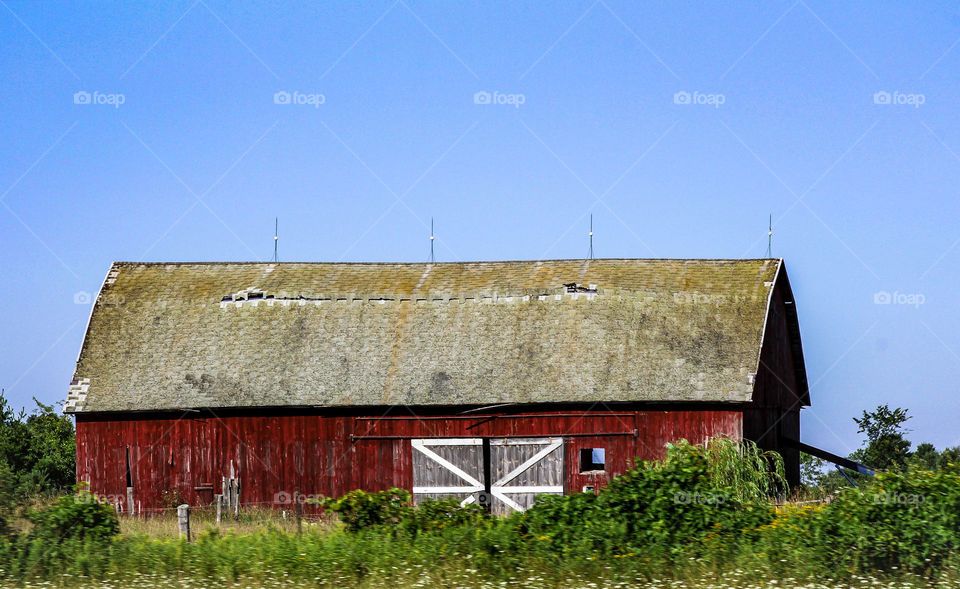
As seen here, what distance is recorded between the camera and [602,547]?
12.5 meters

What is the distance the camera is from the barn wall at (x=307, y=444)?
24.0m

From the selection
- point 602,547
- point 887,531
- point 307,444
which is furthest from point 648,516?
point 307,444

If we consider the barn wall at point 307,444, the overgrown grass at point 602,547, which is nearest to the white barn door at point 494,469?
the barn wall at point 307,444

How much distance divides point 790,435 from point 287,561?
20.5 meters

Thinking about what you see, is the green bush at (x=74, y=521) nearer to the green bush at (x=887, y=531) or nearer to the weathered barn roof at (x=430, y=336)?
the green bush at (x=887, y=531)

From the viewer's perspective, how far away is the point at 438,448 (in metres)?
24.5

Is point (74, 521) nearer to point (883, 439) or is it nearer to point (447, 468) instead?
point (447, 468)

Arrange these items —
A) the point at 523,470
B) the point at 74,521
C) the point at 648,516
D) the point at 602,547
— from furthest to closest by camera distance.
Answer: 1. the point at 523,470
2. the point at 74,521
3. the point at 648,516
4. the point at 602,547

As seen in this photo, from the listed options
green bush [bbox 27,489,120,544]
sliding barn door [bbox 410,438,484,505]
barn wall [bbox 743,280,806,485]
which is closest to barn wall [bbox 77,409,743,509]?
sliding barn door [bbox 410,438,484,505]

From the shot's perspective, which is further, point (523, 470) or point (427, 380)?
point (427, 380)

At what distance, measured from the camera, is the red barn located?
2416 centimetres

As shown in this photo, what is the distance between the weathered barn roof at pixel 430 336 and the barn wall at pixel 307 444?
18.4 inches

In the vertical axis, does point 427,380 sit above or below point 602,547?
above

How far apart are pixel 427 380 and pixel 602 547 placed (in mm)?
12776
